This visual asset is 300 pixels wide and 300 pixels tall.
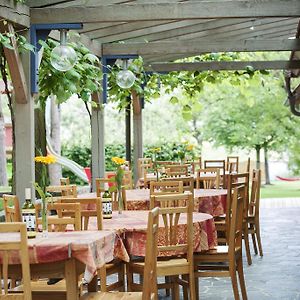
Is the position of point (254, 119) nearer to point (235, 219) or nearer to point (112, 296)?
point (235, 219)

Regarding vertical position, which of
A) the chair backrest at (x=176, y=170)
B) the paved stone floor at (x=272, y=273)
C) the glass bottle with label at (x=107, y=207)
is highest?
the chair backrest at (x=176, y=170)

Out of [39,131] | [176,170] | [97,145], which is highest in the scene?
[39,131]

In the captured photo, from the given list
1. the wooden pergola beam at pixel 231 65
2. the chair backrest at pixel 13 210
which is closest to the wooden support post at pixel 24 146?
the chair backrest at pixel 13 210

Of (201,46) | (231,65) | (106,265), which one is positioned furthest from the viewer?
(231,65)

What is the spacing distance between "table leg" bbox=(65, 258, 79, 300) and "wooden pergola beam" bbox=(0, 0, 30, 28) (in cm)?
385

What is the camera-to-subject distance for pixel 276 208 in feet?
58.5

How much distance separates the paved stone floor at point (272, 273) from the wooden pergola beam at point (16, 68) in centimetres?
254

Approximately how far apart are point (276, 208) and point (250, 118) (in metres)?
9.64

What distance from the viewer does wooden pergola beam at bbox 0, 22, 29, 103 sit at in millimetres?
8625

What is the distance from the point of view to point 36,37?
9336 millimetres

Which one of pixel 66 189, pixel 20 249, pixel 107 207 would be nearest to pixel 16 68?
pixel 66 189

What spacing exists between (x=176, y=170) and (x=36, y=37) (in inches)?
184

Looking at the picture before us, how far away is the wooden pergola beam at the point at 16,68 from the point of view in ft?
28.3

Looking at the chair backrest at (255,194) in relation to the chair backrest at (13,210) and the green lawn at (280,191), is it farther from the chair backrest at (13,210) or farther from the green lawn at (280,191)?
the green lawn at (280,191)
